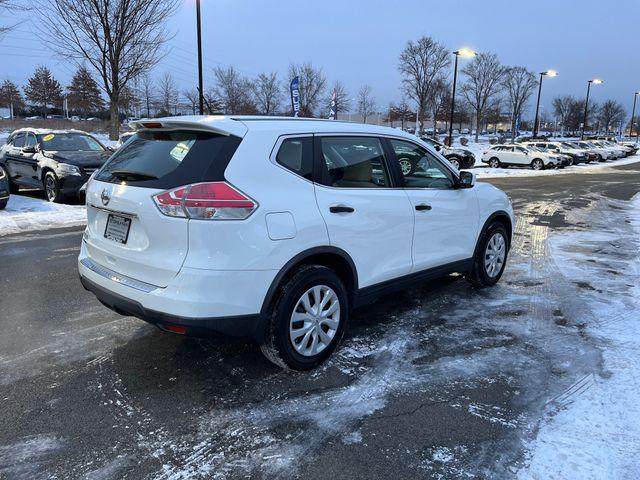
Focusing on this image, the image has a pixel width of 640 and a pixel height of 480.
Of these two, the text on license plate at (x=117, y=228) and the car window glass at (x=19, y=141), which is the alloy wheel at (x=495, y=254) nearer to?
the text on license plate at (x=117, y=228)

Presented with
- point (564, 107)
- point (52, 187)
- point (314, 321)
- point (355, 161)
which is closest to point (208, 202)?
point (314, 321)

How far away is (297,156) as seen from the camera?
11.6ft

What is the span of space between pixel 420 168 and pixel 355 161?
94cm

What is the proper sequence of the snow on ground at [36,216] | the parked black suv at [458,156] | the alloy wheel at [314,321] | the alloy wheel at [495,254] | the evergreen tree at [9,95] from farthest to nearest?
1. the evergreen tree at [9,95]
2. the parked black suv at [458,156]
3. the snow on ground at [36,216]
4. the alloy wheel at [495,254]
5. the alloy wheel at [314,321]

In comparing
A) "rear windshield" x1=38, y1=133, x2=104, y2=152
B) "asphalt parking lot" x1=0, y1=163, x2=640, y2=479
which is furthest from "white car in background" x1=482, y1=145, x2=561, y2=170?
"asphalt parking lot" x1=0, y1=163, x2=640, y2=479

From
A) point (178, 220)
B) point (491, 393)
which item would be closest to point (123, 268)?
point (178, 220)

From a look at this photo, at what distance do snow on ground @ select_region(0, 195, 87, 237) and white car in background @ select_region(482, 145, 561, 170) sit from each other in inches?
1066

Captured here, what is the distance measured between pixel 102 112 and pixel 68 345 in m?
75.0

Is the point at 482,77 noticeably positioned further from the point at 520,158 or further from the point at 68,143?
the point at 68,143

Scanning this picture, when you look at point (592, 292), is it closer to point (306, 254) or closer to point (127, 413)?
point (306, 254)

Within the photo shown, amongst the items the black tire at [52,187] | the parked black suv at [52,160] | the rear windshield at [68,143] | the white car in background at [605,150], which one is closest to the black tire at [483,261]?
the parked black suv at [52,160]

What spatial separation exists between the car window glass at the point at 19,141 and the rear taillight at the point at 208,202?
38.0 ft

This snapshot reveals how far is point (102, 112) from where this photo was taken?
233 ft

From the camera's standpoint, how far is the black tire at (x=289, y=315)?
11.1ft
